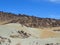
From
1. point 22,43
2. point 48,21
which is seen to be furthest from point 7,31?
point 48,21

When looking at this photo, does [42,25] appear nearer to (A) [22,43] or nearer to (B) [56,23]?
(B) [56,23]

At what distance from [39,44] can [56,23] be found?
54077 mm

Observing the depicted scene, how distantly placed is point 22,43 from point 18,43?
55 centimetres

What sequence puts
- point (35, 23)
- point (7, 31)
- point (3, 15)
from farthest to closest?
point (3, 15)
point (35, 23)
point (7, 31)

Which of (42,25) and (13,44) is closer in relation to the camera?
(13,44)

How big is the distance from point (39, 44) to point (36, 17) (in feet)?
196

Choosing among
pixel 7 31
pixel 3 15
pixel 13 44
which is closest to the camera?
pixel 13 44

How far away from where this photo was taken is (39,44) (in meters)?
21.5

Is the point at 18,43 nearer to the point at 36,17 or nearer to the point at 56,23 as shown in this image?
the point at 56,23

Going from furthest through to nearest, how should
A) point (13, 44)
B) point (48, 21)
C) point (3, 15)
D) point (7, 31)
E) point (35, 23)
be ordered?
point (3, 15) < point (48, 21) < point (35, 23) < point (7, 31) < point (13, 44)

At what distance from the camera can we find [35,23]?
72.1 m

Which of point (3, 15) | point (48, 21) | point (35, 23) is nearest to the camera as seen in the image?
point (35, 23)

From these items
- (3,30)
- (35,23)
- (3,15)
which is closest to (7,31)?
(3,30)

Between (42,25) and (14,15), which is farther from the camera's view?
(14,15)
